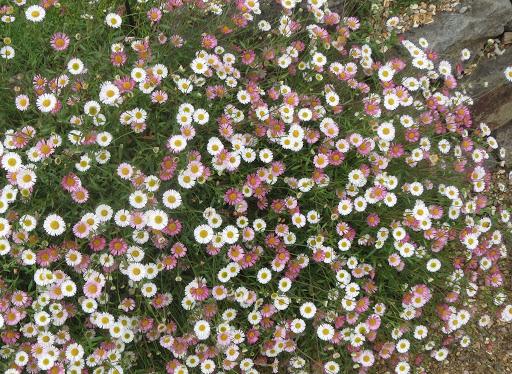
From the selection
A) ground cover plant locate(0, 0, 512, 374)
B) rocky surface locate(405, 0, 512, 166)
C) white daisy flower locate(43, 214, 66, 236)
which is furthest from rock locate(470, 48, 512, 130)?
white daisy flower locate(43, 214, 66, 236)

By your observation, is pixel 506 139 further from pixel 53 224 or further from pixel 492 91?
pixel 53 224

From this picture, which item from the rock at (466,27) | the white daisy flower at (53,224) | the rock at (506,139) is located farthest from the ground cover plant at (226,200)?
the rock at (506,139)

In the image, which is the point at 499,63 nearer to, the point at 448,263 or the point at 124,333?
the point at 448,263

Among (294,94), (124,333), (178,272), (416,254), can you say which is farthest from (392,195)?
(124,333)

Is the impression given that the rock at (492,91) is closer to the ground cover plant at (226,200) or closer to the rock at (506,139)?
the rock at (506,139)

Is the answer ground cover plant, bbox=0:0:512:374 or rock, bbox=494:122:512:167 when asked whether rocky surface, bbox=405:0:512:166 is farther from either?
ground cover plant, bbox=0:0:512:374

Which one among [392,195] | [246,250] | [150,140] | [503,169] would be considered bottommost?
[503,169]

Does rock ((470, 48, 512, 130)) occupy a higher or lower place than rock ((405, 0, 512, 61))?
lower

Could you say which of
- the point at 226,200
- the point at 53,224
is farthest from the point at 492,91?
the point at 53,224
